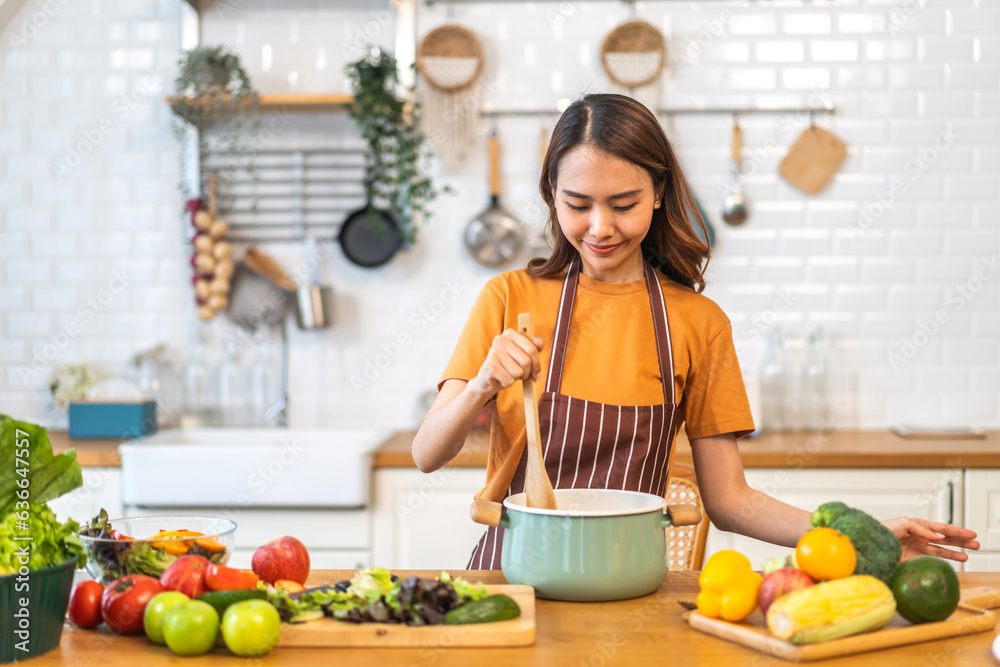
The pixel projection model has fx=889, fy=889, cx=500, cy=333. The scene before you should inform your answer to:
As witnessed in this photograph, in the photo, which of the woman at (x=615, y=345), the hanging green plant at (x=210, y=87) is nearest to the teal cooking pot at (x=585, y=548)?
the woman at (x=615, y=345)

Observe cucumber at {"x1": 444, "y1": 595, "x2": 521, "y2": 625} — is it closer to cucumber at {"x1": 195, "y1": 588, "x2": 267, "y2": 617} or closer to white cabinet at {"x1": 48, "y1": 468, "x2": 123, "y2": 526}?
cucumber at {"x1": 195, "y1": 588, "x2": 267, "y2": 617}

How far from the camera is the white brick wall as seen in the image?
3102mm

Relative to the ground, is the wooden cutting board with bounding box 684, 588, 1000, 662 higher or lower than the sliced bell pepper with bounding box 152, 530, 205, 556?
lower

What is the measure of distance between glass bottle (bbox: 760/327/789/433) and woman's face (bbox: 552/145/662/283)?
175 cm

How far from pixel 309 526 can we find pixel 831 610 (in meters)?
1.86

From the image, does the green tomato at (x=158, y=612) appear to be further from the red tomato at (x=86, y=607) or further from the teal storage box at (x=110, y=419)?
the teal storage box at (x=110, y=419)

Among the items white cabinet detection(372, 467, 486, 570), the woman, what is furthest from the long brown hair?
white cabinet detection(372, 467, 486, 570)

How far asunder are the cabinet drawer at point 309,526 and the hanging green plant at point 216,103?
123cm

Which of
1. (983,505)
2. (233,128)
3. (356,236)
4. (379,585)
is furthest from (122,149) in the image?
(983,505)

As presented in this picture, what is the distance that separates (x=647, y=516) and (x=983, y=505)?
186 centimetres

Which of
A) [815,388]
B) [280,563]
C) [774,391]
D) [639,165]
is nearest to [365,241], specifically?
[774,391]

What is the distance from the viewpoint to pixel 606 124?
4.61 ft

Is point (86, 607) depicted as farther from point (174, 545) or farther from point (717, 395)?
point (717, 395)

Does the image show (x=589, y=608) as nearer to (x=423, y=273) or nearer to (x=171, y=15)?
(x=423, y=273)
